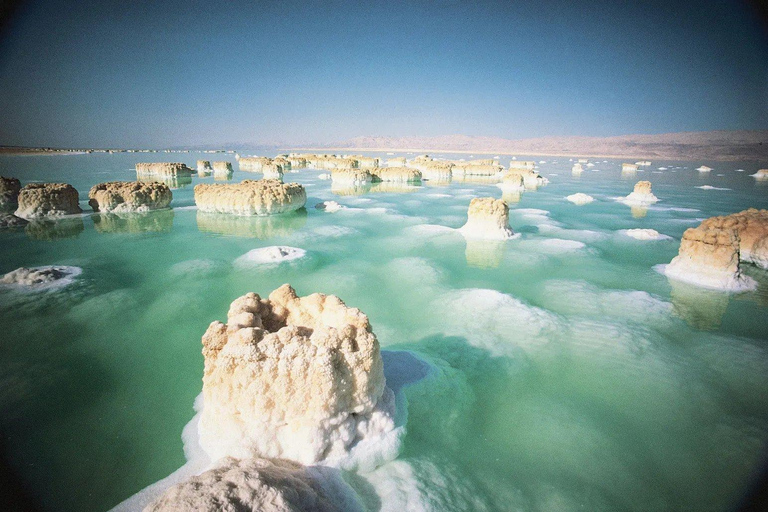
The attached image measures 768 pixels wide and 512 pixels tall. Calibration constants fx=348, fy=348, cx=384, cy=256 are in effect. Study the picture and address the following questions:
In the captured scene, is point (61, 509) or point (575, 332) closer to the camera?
point (61, 509)

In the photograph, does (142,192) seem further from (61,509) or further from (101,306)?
(61,509)

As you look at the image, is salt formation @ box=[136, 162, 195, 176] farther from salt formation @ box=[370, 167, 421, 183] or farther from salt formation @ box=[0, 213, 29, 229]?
salt formation @ box=[0, 213, 29, 229]

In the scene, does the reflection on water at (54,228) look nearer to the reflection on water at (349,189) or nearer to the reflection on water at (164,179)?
the reflection on water at (349,189)

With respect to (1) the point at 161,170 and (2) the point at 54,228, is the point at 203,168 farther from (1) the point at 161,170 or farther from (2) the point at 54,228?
(2) the point at 54,228

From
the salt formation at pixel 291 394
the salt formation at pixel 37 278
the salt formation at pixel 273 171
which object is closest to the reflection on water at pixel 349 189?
the salt formation at pixel 273 171

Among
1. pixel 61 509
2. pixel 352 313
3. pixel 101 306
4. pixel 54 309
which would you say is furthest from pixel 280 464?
pixel 54 309

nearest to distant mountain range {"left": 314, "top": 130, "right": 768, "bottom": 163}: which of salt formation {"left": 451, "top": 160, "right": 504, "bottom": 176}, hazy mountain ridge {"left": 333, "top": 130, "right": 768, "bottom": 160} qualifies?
hazy mountain ridge {"left": 333, "top": 130, "right": 768, "bottom": 160}
